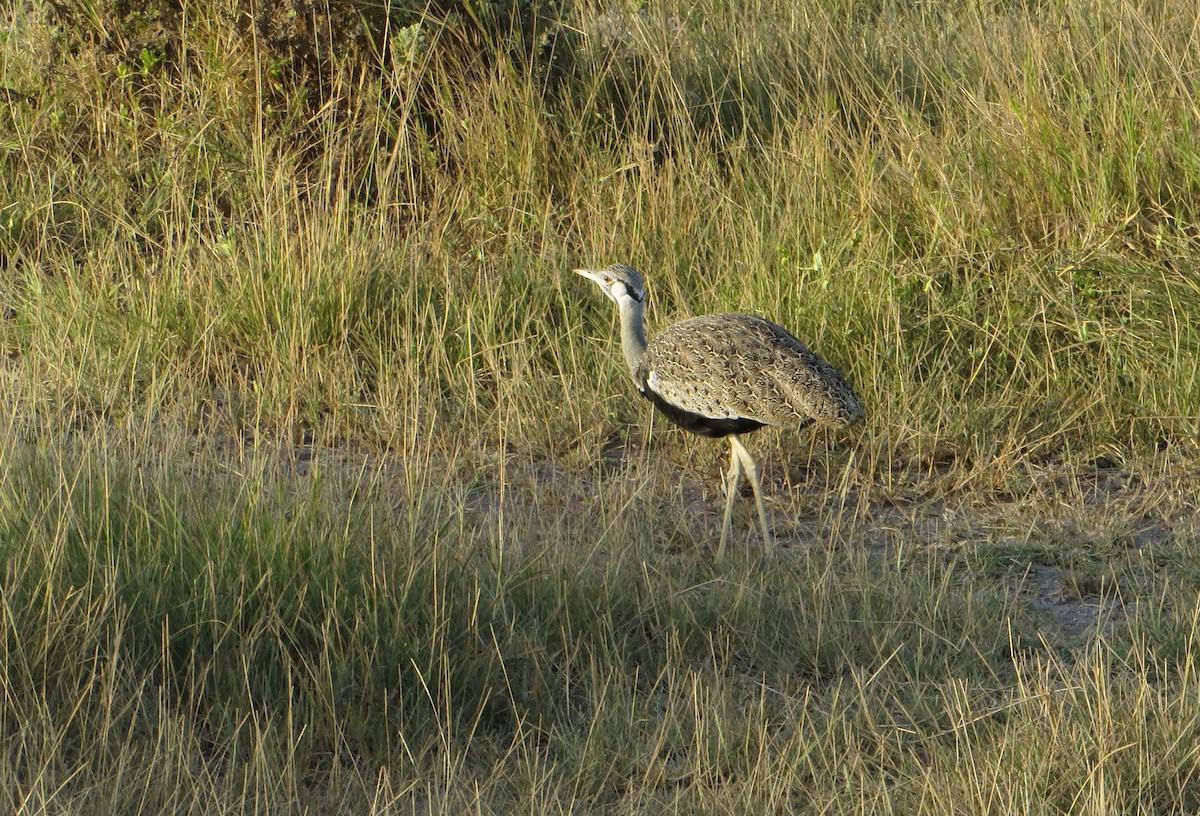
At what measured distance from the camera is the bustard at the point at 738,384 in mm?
4090

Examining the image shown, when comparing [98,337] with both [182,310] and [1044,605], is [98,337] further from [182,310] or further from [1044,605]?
[1044,605]

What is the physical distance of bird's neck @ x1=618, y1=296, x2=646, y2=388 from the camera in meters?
4.51

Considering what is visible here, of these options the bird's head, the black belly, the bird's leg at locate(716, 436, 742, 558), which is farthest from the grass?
the bird's head

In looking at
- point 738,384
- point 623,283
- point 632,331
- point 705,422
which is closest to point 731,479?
point 705,422

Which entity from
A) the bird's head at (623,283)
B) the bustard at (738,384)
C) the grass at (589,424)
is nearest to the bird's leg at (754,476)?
the bustard at (738,384)

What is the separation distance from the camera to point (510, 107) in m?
5.77

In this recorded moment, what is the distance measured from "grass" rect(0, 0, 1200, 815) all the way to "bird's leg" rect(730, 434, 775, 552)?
5.8 inches

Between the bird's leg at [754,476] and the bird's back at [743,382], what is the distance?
0.08m

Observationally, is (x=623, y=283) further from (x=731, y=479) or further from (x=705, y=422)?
(x=731, y=479)

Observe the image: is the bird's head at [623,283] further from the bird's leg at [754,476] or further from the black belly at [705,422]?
the bird's leg at [754,476]

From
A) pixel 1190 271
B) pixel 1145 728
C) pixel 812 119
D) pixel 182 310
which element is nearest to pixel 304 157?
pixel 182 310

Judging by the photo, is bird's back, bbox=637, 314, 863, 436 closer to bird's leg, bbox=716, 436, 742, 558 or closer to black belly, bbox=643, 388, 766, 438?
black belly, bbox=643, 388, 766, 438

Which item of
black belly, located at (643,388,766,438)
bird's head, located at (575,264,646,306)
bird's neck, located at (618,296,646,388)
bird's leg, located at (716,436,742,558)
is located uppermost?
bird's head, located at (575,264,646,306)

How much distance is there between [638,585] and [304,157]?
2.97 metres
